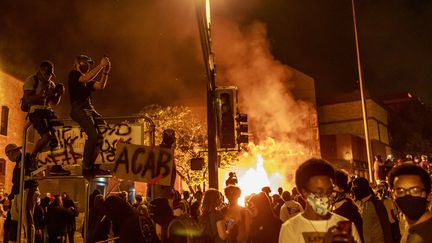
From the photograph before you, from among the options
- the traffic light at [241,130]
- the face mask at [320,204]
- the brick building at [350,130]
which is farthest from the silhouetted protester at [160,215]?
the brick building at [350,130]

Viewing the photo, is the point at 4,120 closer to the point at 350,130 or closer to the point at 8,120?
the point at 8,120

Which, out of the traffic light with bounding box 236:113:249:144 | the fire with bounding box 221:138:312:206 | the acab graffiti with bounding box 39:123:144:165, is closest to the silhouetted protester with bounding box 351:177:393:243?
the acab graffiti with bounding box 39:123:144:165

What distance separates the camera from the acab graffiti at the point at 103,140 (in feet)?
18.5

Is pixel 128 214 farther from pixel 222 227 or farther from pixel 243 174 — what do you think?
pixel 243 174

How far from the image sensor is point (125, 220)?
14.9ft

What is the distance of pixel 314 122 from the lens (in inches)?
1655

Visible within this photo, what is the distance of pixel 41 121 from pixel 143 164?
1.50 meters

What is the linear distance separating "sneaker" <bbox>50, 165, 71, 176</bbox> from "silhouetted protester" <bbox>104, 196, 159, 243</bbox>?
998mm

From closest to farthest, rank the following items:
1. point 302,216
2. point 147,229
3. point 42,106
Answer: point 302,216
point 147,229
point 42,106

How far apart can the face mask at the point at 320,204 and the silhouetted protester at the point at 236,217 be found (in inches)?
132

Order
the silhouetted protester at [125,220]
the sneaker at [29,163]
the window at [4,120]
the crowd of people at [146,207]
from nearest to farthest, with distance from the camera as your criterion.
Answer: the silhouetted protester at [125,220], the crowd of people at [146,207], the sneaker at [29,163], the window at [4,120]

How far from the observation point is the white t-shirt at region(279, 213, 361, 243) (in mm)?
2494

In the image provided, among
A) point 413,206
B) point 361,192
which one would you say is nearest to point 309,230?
point 413,206

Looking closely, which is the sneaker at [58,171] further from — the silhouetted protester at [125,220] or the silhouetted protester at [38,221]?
the silhouetted protester at [38,221]
